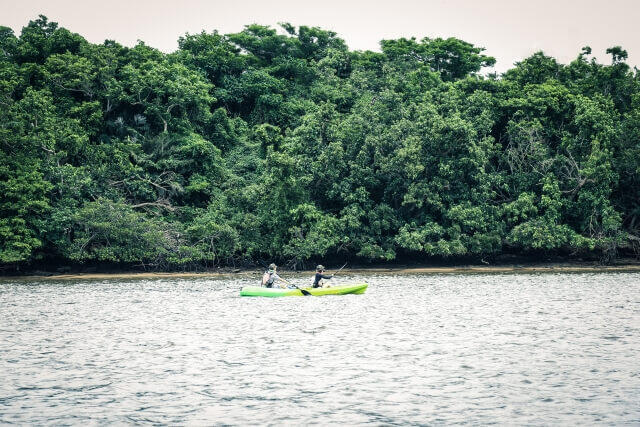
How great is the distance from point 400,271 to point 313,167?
8340 mm

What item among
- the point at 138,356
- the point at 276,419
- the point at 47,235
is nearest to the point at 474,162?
the point at 47,235

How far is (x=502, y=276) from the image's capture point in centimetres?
3712

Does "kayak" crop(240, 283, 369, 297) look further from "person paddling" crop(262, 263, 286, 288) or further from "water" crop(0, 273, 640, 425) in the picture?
"person paddling" crop(262, 263, 286, 288)

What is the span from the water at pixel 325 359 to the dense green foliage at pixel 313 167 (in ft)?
41.1

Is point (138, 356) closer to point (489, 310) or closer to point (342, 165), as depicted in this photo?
point (489, 310)

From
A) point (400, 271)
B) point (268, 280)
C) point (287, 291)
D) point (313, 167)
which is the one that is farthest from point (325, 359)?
point (313, 167)

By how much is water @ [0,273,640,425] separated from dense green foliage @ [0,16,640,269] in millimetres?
12521

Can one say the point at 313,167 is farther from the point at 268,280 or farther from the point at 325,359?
the point at 325,359

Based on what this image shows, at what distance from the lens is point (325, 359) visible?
49.4 feet

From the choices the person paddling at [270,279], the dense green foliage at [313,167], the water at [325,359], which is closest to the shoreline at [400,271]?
the dense green foliage at [313,167]

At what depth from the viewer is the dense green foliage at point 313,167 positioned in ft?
126

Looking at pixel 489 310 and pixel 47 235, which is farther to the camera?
pixel 47 235

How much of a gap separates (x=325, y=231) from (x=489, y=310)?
18.3 meters

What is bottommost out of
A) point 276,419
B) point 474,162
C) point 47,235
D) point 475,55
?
point 276,419
